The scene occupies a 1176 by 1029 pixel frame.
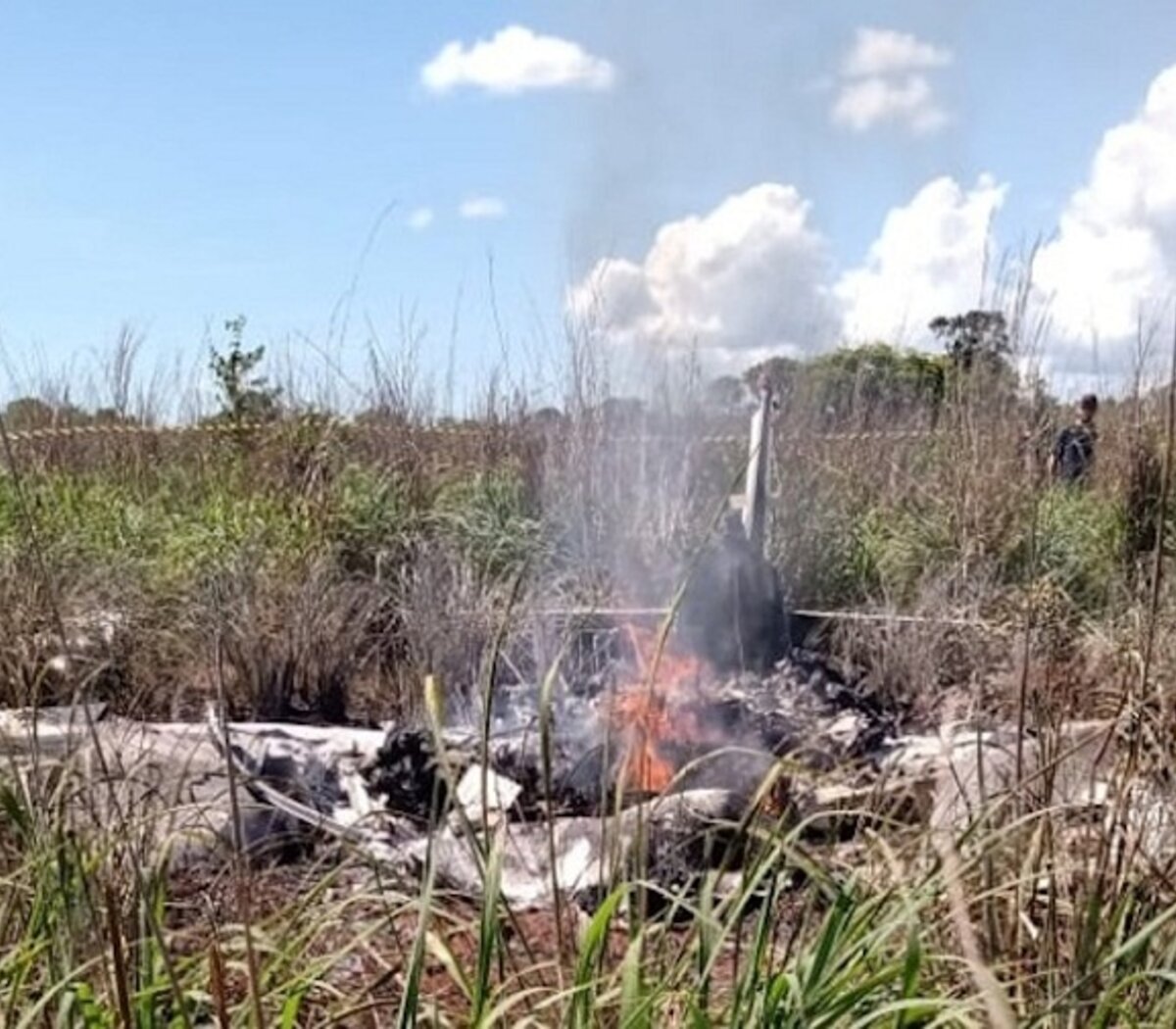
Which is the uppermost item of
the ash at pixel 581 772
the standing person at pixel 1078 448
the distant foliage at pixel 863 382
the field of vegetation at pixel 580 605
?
the distant foliage at pixel 863 382

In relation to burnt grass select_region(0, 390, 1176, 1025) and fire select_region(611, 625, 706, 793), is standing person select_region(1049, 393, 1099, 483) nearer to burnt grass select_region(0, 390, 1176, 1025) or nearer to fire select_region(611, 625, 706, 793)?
burnt grass select_region(0, 390, 1176, 1025)

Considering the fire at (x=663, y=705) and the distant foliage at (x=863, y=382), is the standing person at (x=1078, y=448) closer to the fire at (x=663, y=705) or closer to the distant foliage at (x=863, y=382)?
the distant foliage at (x=863, y=382)

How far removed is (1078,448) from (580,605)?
4.56 meters

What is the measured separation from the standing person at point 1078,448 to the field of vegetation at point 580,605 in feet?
0.43

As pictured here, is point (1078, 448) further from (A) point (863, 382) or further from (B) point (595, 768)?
(B) point (595, 768)

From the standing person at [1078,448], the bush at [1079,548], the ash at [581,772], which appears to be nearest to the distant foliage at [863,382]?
the standing person at [1078,448]

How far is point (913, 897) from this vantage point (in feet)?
6.62

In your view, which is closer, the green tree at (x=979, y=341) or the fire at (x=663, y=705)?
the fire at (x=663, y=705)

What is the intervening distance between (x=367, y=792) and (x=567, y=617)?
1.28 meters

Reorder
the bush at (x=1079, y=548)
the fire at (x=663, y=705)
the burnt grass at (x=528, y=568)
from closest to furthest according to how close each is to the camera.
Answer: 1. the fire at (x=663, y=705)
2. the burnt grass at (x=528, y=568)
3. the bush at (x=1079, y=548)

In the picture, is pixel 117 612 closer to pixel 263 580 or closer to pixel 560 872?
pixel 263 580

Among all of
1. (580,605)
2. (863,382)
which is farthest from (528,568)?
(863,382)

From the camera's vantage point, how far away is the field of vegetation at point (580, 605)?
2064mm

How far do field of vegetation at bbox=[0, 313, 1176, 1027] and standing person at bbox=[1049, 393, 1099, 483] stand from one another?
130 mm
